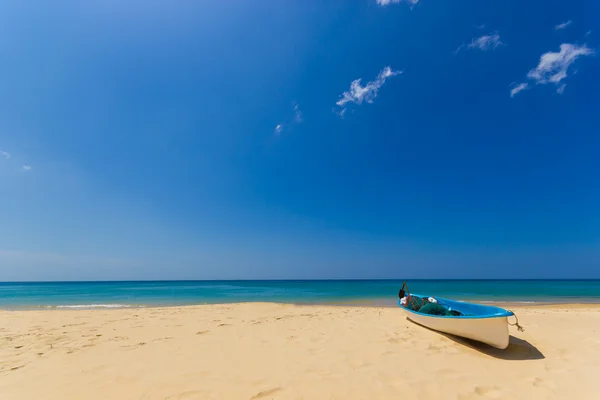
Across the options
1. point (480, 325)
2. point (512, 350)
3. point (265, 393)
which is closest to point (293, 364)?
point (265, 393)

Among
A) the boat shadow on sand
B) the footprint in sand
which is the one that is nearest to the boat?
the boat shadow on sand

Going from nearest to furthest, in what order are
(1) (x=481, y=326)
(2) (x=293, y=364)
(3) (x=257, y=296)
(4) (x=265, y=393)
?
(4) (x=265, y=393), (2) (x=293, y=364), (1) (x=481, y=326), (3) (x=257, y=296)

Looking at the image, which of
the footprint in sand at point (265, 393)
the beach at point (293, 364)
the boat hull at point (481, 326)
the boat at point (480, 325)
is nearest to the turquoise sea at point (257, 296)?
the boat at point (480, 325)

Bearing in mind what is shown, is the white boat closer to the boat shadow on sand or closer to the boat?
the boat

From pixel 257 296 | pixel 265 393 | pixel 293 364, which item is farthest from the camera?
pixel 257 296

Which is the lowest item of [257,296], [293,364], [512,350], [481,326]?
[257,296]

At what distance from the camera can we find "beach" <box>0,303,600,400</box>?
15.1 feet

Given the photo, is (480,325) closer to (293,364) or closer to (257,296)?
(293,364)

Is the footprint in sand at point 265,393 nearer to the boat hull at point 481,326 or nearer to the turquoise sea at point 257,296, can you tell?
the boat hull at point 481,326

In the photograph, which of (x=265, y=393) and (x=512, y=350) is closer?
(x=265, y=393)

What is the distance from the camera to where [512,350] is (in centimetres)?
681

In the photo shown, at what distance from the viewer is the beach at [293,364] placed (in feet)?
15.1

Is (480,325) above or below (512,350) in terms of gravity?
above

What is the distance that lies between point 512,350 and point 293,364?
5.75m
